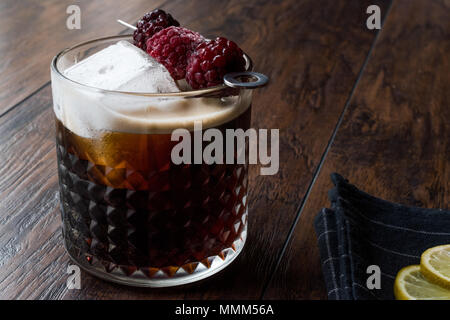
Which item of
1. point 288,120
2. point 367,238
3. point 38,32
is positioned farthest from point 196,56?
point 38,32

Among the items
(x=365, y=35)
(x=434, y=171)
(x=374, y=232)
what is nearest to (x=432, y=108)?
(x=434, y=171)

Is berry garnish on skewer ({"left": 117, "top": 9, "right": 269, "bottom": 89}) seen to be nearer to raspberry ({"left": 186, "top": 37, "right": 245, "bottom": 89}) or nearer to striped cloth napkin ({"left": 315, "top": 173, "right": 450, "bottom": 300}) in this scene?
raspberry ({"left": 186, "top": 37, "right": 245, "bottom": 89})

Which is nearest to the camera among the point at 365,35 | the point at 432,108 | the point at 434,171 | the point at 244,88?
the point at 244,88

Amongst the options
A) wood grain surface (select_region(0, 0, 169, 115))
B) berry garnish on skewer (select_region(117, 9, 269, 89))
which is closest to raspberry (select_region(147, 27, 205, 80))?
berry garnish on skewer (select_region(117, 9, 269, 89))

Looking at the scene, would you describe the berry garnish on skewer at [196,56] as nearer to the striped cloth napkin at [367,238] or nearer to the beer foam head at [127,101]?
the beer foam head at [127,101]

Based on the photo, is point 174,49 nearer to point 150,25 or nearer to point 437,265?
point 150,25

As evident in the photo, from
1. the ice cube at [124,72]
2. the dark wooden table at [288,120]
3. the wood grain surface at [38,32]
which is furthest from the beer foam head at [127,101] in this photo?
the wood grain surface at [38,32]
